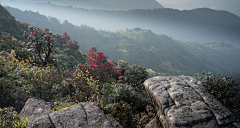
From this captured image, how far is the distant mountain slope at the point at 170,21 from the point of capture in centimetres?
14625

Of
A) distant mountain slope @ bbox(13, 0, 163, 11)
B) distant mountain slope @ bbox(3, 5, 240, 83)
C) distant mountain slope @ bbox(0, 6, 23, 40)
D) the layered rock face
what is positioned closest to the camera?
the layered rock face

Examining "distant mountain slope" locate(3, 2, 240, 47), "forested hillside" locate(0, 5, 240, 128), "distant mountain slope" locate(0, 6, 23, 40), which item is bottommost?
"forested hillside" locate(0, 5, 240, 128)

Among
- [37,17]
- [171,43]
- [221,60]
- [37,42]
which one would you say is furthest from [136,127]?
[221,60]

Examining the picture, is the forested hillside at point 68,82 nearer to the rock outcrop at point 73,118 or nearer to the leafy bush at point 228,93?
the leafy bush at point 228,93

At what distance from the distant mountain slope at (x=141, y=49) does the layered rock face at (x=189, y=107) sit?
54940 millimetres

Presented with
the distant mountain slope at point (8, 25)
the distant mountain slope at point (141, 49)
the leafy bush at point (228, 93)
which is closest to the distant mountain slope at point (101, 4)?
the distant mountain slope at point (141, 49)

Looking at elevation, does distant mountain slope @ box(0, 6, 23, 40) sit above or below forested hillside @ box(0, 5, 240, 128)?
above

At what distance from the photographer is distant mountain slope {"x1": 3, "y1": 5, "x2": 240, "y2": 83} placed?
209 feet

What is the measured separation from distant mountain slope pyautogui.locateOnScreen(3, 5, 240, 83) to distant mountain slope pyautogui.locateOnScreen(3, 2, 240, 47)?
215ft

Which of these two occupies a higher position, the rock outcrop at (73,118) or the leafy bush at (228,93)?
the leafy bush at (228,93)

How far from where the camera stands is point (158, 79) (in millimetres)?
5406

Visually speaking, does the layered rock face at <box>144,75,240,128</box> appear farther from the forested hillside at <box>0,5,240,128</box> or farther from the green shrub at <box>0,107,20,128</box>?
the green shrub at <box>0,107,20,128</box>

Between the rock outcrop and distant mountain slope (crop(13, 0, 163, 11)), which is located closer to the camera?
the rock outcrop

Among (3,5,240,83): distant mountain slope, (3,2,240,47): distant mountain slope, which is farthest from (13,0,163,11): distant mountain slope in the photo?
(3,5,240,83): distant mountain slope
